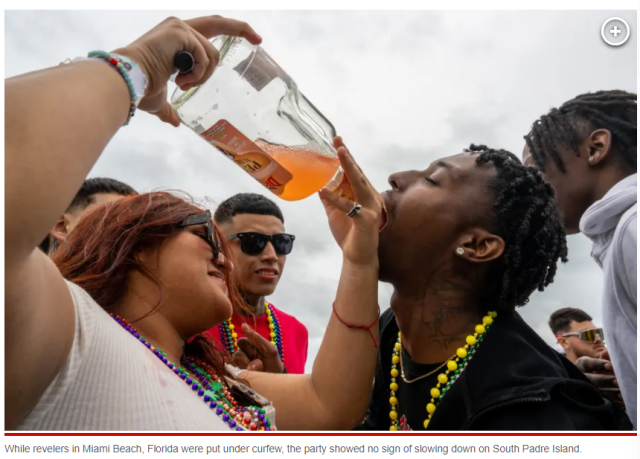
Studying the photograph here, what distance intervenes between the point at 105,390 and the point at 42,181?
58cm

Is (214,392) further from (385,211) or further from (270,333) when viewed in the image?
(270,333)

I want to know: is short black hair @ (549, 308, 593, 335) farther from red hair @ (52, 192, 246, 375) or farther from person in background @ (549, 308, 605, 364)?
red hair @ (52, 192, 246, 375)

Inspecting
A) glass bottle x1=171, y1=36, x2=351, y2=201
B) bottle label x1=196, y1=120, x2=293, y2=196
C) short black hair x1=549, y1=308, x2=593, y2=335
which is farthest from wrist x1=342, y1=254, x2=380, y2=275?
short black hair x1=549, y1=308, x2=593, y2=335

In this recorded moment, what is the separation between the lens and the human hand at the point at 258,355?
279 cm

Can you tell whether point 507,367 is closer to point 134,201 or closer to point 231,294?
point 231,294

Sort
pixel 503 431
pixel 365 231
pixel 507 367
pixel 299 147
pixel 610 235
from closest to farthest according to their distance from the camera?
pixel 503 431 → pixel 507 367 → pixel 365 231 → pixel 299 147 → pixel 610 235

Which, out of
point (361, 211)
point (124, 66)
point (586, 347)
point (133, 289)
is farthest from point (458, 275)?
point (586, 347)

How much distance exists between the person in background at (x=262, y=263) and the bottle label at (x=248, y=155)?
155 centimetres

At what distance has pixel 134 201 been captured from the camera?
2.09m

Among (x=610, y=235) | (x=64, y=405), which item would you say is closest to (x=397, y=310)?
(x=610, y=235)

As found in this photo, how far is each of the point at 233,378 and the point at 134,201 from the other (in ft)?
2.64

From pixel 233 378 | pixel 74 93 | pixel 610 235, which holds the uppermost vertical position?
pixel 610 235

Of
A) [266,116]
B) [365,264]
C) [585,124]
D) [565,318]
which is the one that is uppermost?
[585,124]

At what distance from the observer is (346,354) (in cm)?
224
